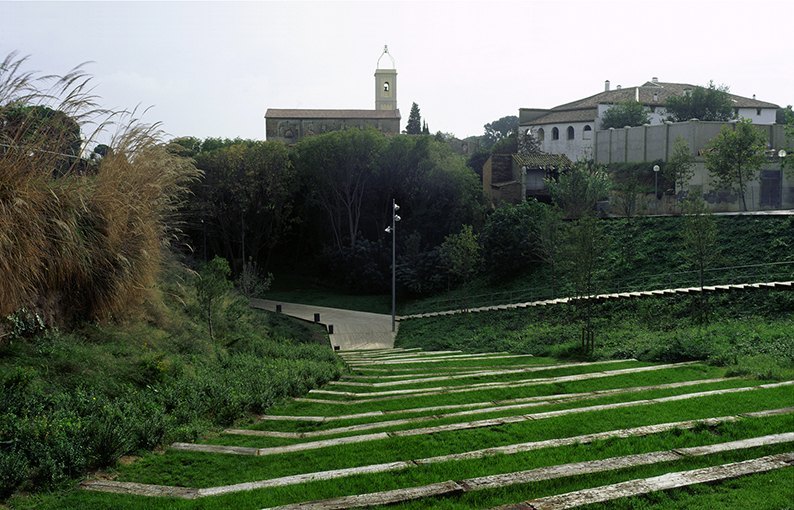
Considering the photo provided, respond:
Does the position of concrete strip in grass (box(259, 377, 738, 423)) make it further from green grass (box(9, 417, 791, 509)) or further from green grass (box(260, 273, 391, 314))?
green grass (box(260, 273, 391, 314))

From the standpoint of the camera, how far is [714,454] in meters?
6.44

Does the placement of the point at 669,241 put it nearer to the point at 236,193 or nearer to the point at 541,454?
the point at 236,193

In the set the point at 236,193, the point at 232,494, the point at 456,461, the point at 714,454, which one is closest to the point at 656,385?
the point at 714,454

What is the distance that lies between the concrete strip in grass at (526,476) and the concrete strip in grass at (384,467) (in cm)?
59

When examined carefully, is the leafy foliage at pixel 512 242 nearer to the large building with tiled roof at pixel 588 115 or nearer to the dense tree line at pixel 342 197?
the dense tree line at pixel 342 197

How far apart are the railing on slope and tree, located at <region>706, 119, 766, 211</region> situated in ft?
41.6

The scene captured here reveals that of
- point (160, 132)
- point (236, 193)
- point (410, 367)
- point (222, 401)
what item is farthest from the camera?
point (236, 193)

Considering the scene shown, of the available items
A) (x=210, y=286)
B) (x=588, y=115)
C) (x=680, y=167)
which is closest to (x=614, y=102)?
(x=588, y=115)

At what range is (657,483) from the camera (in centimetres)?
575

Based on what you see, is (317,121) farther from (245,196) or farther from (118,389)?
(118,389)

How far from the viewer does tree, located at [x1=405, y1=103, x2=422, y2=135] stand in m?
76.3

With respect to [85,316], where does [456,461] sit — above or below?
below

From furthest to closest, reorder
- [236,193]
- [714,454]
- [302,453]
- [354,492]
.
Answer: [236,193] → [302,453] → [714,454] → [354,492]

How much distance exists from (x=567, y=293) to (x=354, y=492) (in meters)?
24.8
